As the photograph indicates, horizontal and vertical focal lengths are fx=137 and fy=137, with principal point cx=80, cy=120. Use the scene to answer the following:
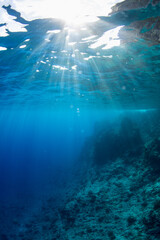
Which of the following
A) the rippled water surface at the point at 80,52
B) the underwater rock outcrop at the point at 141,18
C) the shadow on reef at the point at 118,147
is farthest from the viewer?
the shadow on reef at the point at 118,147

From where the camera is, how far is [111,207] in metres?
10.2

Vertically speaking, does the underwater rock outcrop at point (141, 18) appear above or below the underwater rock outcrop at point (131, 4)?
below

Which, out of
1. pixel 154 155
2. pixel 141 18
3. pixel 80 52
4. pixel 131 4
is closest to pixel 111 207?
pixel 154 155

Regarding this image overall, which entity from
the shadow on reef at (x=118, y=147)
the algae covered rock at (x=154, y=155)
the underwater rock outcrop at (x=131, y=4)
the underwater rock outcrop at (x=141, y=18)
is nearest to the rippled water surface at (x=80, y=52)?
the underwater rock outcrop at (x=141, y=18)

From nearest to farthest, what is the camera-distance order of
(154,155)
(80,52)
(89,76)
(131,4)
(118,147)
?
(131,4) → (80,52) → (154,155) → (89,76) → (118,147)

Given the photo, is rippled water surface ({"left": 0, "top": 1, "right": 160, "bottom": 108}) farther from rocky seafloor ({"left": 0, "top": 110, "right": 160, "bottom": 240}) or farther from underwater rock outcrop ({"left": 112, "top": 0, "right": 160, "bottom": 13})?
rocky seafloor ({"left": 0, "top": 110, "right": 160, "bottom": 240})

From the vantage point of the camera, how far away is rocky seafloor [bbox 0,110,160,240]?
7734 mm

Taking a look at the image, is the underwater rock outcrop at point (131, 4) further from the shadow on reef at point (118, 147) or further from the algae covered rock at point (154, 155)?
the shadow on reef at point (118, 147)

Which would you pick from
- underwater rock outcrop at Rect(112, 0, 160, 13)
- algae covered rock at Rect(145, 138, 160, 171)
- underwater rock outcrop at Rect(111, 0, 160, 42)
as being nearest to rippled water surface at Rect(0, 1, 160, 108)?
underwater rock outcrop at Rect(111, 0, 160, 42)

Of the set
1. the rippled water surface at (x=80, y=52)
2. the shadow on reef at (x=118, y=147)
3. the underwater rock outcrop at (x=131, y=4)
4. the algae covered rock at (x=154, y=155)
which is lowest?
the shadow on reef at (x=118, y=147)

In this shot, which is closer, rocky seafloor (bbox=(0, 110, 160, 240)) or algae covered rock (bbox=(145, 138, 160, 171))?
rocky seafloor (bbox=(0, 110, 160, 240))

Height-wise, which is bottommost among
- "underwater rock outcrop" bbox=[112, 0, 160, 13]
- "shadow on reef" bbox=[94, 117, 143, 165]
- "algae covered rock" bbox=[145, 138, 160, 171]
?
"shadow on reef" bbox=[94, 117, 143, 165]

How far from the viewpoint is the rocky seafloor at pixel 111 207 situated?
773 cm

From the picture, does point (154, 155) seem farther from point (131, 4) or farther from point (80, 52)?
point (131, 4)
